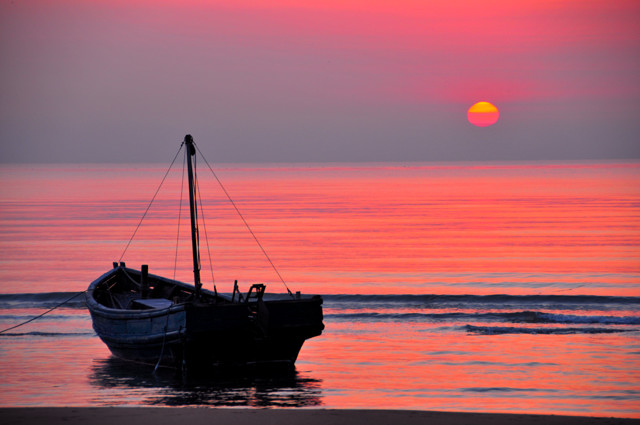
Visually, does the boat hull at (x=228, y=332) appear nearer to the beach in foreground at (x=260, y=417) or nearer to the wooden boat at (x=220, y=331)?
the wooden boat at (x=220, y=331)

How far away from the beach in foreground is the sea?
1.92 metres

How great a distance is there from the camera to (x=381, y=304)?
3531cm

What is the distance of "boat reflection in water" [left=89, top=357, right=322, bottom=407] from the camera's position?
19094mm

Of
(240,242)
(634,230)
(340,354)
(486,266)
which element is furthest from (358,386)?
(634,230)

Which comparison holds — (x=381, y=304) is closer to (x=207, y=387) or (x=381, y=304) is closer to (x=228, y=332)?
(x=228, y=332)

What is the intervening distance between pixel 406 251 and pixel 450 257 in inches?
129

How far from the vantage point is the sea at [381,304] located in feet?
65.7

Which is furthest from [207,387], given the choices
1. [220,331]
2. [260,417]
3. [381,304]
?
[381,304]

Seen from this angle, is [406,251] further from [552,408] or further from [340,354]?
[552,408]

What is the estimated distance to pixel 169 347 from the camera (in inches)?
876

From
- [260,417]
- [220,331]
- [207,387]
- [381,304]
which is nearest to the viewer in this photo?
[260,417]

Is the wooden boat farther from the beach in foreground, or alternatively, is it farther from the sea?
the beach in foreground

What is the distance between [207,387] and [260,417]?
5.24m

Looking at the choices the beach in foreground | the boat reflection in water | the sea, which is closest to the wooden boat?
the boat reflection in water
